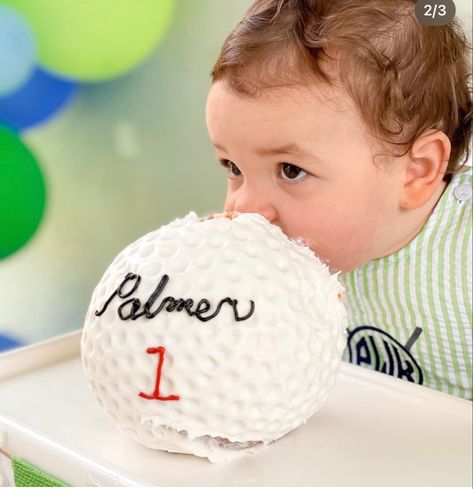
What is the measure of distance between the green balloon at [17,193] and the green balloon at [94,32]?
4.2 inches

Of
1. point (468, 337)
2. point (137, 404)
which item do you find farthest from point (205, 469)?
point (468, 337)

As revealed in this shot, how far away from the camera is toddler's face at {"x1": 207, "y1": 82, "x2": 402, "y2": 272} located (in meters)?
0.70

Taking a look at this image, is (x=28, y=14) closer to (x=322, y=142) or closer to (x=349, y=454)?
(x=322, y=142)

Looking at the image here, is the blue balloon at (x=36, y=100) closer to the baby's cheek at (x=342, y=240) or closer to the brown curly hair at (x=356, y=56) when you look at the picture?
the brown curly hair at (x=356, y=56)

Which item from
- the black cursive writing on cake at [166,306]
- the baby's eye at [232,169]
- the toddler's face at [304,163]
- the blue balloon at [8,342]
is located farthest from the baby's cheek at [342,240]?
the blue balloon at [8,342]

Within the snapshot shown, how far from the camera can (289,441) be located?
623mm

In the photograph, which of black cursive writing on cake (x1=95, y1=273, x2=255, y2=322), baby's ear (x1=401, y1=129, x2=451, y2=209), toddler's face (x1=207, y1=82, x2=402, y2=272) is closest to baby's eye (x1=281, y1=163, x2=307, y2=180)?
toddler's face (x1=207, y1=82, x2=402, y2=272)

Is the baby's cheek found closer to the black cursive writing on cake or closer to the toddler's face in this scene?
the toddler's face

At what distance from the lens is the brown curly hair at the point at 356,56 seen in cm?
69

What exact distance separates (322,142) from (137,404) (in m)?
0.32

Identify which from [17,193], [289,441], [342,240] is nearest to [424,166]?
[342,240]

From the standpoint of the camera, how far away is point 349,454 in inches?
24.1

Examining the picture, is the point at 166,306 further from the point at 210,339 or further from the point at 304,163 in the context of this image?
the point at 304,163

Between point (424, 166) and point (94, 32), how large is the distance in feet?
1.36
